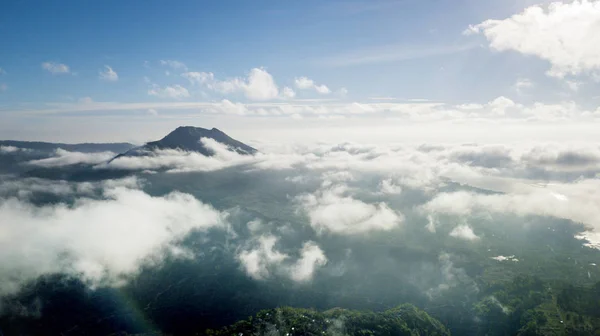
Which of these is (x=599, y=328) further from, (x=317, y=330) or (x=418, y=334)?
(x=317, y=330)

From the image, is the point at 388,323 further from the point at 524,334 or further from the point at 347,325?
the point at 524,334

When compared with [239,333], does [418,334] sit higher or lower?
lower

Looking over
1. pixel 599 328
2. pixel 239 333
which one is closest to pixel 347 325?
pixel 239 333

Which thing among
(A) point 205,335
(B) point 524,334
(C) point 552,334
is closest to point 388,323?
(B) point 524,334

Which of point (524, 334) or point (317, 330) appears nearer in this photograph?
point (317, 330)

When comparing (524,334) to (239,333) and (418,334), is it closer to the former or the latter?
(418,334)

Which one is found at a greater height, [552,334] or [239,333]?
[239,333]

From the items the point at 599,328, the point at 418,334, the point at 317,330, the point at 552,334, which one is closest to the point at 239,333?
the point at 317,330
